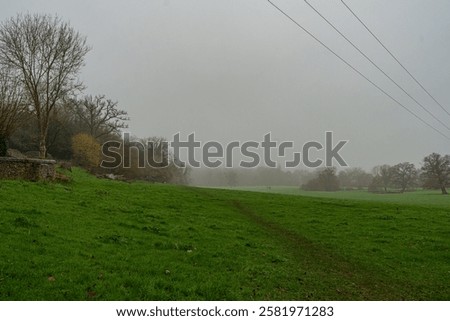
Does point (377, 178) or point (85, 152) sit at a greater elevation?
point (85, 152)

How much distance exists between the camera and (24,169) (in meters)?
22.6

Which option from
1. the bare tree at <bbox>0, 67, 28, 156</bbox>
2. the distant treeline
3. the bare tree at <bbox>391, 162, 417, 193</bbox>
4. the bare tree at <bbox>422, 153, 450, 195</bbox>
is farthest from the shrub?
the bare tree at <bbox>391, 162, 417, 193</bbox>

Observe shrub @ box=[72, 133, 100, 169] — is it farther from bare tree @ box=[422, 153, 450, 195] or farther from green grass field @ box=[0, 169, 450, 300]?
bare tree @ box=[422, 153, 450, 195]

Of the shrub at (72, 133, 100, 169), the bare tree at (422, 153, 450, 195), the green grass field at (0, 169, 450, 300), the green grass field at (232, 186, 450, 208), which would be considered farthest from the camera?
the bare tree at (422, 153, 450, 195)

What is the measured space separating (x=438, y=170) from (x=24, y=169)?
264 feet

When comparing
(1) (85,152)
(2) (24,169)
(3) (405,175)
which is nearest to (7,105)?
(2) (24,169)

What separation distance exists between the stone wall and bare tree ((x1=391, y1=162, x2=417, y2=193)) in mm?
86877

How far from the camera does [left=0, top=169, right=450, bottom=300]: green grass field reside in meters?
8.05

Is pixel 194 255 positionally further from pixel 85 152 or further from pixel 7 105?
pixel 85 152

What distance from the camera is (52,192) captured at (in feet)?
63.5

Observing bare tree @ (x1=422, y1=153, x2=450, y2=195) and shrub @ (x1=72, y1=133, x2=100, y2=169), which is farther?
bare tree @ (x1=422, y1=153, x2=450, y2=195)

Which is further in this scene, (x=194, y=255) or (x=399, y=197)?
(x=399, y=197)
